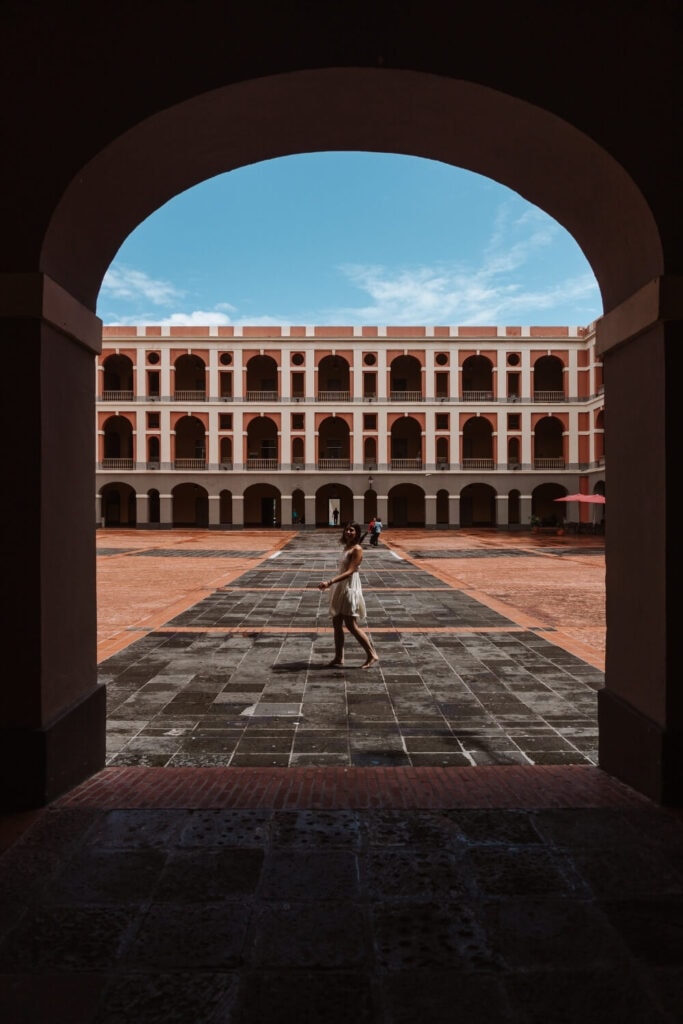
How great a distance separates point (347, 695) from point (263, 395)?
3423cm

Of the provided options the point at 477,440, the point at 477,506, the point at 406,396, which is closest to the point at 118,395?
the point at 406,396

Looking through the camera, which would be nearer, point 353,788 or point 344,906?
point 344,906

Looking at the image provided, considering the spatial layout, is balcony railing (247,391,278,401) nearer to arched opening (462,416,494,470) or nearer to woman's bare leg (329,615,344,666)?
arched opening (462,416,494,470)

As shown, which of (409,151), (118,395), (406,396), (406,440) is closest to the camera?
(409,151)

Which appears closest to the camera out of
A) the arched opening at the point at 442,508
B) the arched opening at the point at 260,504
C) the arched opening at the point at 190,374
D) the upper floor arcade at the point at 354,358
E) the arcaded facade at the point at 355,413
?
the upper floor arcade at the point at 354,358

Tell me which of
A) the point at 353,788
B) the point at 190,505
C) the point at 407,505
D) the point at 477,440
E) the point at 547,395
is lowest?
the point at 353,788

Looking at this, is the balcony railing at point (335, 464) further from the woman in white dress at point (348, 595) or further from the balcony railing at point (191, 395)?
the woman in white dress at point (348, 595)

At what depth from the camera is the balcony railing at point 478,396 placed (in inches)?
1470

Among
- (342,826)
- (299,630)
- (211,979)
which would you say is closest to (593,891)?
(342,826)
